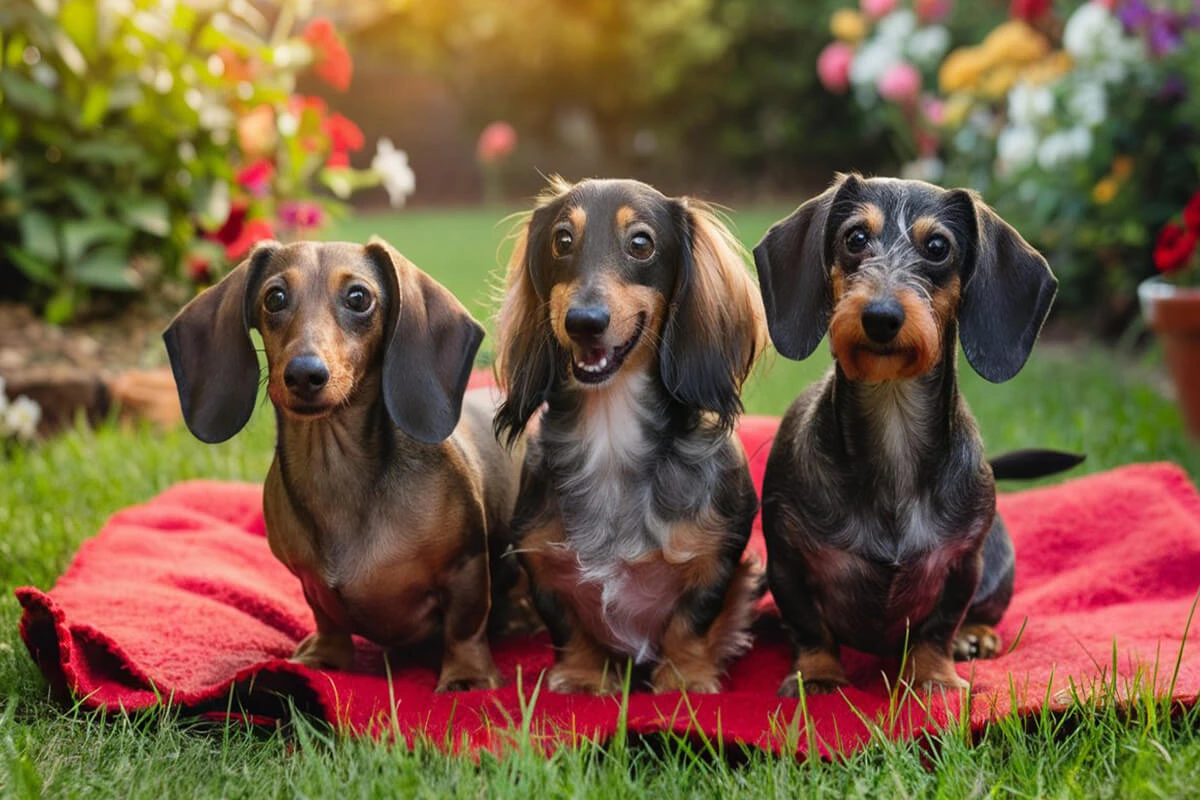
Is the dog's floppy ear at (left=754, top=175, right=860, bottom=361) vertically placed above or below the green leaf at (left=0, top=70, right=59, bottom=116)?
below

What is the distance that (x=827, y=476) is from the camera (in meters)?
2.74

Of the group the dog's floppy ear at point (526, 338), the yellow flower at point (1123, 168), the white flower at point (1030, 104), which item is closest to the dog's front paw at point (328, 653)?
the dog's floppy ear at point (526, 338)

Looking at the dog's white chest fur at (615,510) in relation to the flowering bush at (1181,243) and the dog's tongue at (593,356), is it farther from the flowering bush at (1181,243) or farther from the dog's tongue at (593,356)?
the flowering bush at (1181,243)

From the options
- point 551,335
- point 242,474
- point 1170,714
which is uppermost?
point 551,335

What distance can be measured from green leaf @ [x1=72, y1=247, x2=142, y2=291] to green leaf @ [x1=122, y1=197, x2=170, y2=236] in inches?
6.7

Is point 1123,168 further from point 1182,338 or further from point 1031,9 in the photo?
point 1182,338

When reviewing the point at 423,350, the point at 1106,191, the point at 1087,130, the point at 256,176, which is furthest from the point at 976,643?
the point at 1087,130

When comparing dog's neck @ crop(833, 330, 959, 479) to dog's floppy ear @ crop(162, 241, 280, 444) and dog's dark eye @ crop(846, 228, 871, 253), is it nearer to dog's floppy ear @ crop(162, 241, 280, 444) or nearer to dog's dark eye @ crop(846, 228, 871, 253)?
dog's dark eye @ crop(846, 228, 871, 253)

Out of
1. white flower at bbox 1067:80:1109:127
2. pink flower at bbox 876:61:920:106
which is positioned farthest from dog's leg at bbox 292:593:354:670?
pink flower at bbox 876:61:920:106

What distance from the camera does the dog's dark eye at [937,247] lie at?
2.57m

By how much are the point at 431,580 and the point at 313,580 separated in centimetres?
27

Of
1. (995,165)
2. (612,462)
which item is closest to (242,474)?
(612,462)

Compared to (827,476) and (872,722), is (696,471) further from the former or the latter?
(872,722)

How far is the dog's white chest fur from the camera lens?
109 inches
